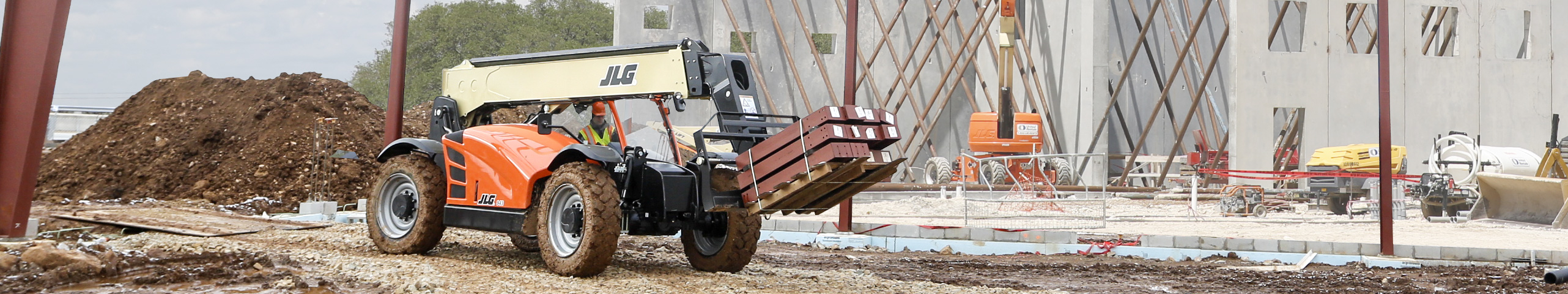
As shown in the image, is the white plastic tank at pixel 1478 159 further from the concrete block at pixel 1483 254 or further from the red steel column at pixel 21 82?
the red steel column at pixel 21 82

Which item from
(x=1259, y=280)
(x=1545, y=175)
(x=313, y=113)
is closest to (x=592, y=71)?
(x=1259, y=280)

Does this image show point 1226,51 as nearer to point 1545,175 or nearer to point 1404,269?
point 1545,175

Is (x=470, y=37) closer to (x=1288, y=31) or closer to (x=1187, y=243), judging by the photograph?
(x=1288, y=31)

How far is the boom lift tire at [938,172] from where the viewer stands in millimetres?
22547

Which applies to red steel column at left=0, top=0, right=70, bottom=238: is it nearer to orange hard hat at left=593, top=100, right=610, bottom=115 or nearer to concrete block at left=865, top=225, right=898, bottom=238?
orange hard hat at left=593, top=100, right=610, bottom=115

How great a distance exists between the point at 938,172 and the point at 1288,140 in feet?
21.9

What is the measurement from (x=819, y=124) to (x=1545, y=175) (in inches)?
517

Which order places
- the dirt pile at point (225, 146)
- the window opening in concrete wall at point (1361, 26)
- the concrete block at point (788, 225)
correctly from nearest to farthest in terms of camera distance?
the concrete block at point (788, 225)
the dirt pile at point (225, 146)
the window opening in concrete wall at point (1361, 26)

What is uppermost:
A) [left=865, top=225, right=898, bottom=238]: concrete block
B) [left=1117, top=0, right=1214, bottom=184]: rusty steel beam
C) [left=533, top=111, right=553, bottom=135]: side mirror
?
[left=1117, top=0, right=1214, bottom=184]: rusty steel beam

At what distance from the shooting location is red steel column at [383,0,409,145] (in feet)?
36.3

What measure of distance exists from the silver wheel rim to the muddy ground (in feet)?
0.67

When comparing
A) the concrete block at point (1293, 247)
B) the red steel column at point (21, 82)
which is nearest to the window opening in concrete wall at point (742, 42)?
the concrete block at point (1293, 247)

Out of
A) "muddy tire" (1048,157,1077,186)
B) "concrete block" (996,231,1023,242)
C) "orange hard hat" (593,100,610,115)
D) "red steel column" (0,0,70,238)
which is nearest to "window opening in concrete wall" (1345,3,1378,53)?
"muddy tire" (1048,157,1077,186)

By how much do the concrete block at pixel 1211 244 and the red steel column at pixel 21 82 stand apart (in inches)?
357
